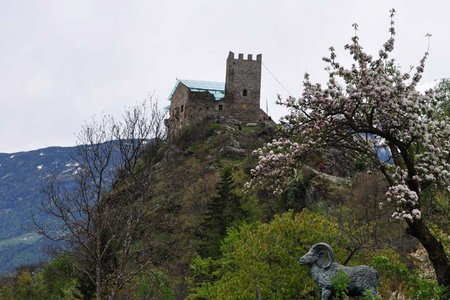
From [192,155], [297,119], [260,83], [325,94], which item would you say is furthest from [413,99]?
[260,83]

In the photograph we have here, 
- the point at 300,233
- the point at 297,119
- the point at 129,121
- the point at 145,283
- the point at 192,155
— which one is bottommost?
the point at 145,283

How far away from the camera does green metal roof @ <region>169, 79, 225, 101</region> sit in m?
93.3

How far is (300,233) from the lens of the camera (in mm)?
22203

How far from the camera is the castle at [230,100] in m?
90.1

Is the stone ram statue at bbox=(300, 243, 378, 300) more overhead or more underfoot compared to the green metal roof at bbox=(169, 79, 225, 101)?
more underfoot

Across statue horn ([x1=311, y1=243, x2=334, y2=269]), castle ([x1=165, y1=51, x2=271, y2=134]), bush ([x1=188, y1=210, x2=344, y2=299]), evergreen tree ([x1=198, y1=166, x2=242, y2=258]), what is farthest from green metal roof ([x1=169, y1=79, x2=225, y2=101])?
statue horn ([x1=311, y1=243, x2=334, y2=269])

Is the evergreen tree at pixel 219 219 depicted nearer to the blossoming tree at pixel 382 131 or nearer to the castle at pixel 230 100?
the blossoming tree at pixel 382 131

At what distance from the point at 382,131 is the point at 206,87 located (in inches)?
3376

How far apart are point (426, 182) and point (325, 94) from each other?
2.86m

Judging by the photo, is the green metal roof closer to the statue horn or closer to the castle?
the castle

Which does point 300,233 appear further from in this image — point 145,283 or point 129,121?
point 145,283

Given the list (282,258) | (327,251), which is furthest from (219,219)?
(327,251)

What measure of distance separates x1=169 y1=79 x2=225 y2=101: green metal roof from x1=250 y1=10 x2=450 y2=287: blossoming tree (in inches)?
3103

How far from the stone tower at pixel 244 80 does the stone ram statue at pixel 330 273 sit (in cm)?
7727
